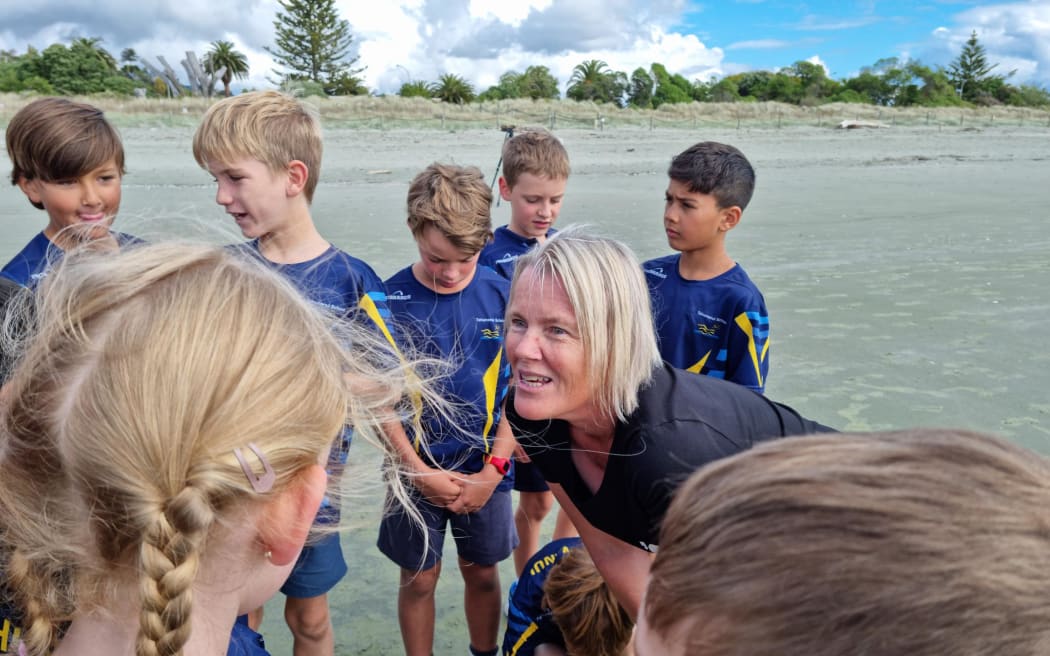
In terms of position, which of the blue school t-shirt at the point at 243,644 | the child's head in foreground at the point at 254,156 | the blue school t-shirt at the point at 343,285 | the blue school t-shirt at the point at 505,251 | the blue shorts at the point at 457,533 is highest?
the child's head in foreground at the point at 254,156

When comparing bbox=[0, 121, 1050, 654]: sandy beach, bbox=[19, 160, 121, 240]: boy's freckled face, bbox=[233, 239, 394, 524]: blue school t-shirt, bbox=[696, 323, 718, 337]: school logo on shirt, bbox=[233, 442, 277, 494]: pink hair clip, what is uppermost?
bbox=[19, 160, 121, 240]: boy's freckled face

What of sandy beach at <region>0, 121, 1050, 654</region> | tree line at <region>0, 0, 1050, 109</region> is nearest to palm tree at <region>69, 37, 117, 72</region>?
tree line at <region>0, 0, 1050, 109</region>

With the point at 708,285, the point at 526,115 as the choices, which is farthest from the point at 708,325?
the point at 526,115

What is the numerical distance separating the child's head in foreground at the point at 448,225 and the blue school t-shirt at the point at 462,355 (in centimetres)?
6

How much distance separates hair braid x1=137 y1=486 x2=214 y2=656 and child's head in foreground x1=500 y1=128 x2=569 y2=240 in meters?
3.08

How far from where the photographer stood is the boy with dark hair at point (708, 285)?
3.44 metres

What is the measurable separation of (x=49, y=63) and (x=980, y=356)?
56.8 metres

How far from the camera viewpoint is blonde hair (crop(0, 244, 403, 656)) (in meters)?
1.17

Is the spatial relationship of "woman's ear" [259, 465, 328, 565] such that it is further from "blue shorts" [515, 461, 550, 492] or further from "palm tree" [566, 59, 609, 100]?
"palm tree" [566, 59, 609, 100]

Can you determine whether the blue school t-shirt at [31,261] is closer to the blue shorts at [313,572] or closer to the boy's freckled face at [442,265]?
the boy's freckled face at [442,265]

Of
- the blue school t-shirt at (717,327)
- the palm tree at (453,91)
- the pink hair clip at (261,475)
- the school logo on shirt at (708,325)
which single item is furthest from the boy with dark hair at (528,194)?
the palm tree at (453,91)

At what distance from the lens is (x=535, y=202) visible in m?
4.12

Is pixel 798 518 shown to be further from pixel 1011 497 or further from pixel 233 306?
pixel 233 306

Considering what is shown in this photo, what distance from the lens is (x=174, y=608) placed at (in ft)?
3.73
